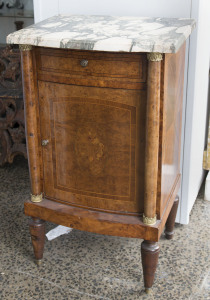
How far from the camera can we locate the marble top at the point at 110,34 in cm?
147

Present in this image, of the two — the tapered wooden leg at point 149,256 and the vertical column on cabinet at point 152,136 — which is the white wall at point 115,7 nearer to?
the vertical column on cabinet at point 152,136

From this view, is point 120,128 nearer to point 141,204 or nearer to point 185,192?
point 141,204

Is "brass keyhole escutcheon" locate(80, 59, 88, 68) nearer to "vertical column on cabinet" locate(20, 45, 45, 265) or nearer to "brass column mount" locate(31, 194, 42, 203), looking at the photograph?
"vertical column on cabinet" locate(20, 45, 45, 265)

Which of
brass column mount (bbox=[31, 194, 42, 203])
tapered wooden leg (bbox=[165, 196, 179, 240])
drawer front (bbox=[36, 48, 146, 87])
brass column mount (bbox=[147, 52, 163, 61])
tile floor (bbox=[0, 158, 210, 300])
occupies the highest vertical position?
brass column mount (bbox=[147, 52, 163, 61])

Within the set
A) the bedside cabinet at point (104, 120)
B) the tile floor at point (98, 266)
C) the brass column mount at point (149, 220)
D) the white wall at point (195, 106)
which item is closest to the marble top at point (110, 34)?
the bedside cabinet at point (104, 120)

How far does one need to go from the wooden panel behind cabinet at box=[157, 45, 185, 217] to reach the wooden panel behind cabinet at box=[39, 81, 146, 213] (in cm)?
9

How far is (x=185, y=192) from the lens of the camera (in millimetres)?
2260

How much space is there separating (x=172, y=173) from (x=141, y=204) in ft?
0.91

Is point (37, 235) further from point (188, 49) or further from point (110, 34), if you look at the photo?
point (188, 49)

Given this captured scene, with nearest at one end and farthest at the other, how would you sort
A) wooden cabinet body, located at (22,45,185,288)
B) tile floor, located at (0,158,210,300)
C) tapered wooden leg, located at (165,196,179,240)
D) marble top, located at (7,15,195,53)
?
marble top, located at (7,15,195,53) → wooden cabinet body, located at (22,45,185,288) → tile floor, located at (0,158,210,300) → tapered wooden leg, located at (165,196,179,240)

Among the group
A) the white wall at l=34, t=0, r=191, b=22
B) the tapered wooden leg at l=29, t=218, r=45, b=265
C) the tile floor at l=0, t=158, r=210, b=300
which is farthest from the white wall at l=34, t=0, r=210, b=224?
the tapered wooden leg at l=29, t=218, r=45, b=265

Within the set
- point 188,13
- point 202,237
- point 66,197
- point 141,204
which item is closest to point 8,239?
point 66,197

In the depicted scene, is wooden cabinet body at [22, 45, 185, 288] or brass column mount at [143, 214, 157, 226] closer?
wooden cabinet body at [22, 45, 185, 288]

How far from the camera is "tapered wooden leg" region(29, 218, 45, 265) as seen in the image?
1.96 metres
